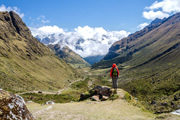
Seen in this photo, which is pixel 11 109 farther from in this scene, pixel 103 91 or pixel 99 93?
pixel 103 91

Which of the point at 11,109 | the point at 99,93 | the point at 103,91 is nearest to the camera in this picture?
the point at 11,109

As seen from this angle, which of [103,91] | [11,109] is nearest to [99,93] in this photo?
[103,91]

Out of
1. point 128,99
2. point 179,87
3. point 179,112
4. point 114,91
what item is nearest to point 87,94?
point 114,91

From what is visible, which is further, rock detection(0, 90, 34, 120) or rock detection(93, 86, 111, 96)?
rock detection(93, 86, 111, 96)

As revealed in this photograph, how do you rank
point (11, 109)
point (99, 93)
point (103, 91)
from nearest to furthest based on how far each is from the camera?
point (11, 109), point (99, 93), point (103, 91)

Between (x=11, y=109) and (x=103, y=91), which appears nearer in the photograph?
(x=11, y=109)

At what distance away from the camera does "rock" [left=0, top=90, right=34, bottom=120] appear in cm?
1053

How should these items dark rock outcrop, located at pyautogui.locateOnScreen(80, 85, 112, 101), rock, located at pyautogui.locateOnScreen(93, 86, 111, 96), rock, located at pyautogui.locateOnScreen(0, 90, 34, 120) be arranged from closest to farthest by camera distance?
1. rock, located at pyautogui.locateOnScreen(0, 90, 34, 120)
2. dark rock outcrop, located at pyautogui.locateOnScreen(80, 85, 112, 101)
3. rock, located at pyautogui.locateOnScreen(93, 86, 111, 96)

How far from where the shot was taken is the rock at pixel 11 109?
415 inches

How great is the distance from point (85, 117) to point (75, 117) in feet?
5.28

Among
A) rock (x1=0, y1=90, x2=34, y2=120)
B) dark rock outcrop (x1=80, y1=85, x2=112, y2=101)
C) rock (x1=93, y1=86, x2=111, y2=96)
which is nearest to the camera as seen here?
rock (x1=0, y1=90, x2=34, y2=120)

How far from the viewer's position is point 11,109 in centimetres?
1110

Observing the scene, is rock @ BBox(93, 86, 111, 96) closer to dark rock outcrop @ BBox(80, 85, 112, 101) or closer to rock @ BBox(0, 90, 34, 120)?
dark rock outcrop @ BBox(80, 85, 112, 101)

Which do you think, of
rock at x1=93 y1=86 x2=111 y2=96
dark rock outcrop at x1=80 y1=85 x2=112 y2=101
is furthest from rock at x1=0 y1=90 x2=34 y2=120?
rock at x1=93 y1=86 x2=111 y2=96
